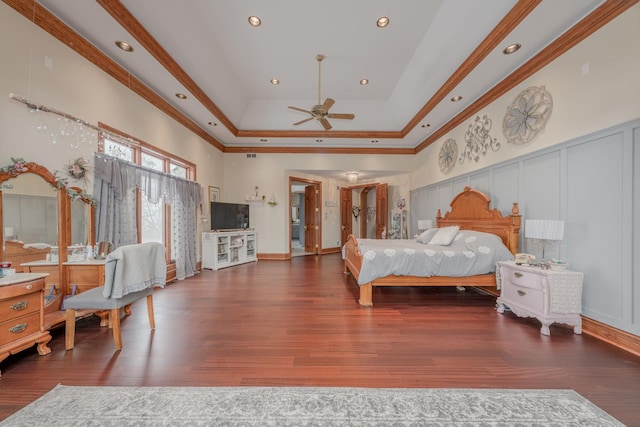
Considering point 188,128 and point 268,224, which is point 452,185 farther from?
point 188,128

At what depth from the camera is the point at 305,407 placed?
5.07ft

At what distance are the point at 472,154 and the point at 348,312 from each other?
366cm

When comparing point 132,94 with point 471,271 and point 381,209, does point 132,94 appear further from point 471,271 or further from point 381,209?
point 381,209

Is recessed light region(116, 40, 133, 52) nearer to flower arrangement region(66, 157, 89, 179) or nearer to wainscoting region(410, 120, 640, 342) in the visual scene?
flower arrangement region(66, 157, 89, 179)

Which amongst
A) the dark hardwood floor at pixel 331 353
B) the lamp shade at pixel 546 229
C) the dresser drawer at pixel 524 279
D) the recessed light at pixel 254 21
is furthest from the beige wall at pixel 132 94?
the recessed light at pixel 254 21

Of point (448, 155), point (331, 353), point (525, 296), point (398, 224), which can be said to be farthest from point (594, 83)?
point (398, 224)

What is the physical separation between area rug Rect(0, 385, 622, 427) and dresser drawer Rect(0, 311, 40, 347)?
25.1 inches

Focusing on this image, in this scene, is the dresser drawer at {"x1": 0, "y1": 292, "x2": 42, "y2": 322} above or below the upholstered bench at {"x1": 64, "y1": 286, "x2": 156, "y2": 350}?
above

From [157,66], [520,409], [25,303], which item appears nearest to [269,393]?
[520,409]

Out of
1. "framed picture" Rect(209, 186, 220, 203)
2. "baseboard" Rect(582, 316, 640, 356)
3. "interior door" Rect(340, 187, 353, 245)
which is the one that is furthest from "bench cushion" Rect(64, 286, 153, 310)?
"interior door" Rect(340, 187, 353, 245)

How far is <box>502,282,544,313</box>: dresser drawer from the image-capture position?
2624 mm

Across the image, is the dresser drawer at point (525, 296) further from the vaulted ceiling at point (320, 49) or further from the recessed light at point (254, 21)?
the recessed light at point (254, 21)

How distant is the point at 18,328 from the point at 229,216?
4.41 m

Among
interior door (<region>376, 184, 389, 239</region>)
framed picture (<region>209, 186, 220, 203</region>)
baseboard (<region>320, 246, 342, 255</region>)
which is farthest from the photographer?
baseboard (<region>320, 246, 342, 255</region>)
